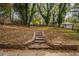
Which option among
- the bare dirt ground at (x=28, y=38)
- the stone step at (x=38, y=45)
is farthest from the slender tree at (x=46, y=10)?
the stone step at (x=38, y=45)

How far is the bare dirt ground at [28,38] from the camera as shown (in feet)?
8.01

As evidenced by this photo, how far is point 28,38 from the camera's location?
8.04 feet

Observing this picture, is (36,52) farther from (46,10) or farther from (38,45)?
(46,10)

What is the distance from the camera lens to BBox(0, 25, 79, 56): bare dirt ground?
96.1 inches

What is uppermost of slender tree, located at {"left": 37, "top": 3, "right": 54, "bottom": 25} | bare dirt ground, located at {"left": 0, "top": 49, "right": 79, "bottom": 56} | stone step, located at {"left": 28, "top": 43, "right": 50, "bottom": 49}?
slender tree, located at {"left": 37, "top": 3, "right": 54, "bottom": 25}

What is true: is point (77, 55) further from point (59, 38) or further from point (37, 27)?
point (37, 27)

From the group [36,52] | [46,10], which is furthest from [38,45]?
[46,10]

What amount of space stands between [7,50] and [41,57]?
37cm

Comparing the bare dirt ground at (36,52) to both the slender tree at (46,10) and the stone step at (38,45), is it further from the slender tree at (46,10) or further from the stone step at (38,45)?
the slender tree at (46,10)

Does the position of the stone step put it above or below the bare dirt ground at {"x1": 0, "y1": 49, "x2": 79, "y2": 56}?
above

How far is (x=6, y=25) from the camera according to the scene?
2439 mm

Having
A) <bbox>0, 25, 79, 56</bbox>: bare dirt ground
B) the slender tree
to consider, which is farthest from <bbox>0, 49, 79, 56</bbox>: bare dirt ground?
the slender tree

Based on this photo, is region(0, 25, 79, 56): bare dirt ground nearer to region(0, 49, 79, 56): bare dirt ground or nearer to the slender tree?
region(0, 49, 79, 56): bare dirt ground

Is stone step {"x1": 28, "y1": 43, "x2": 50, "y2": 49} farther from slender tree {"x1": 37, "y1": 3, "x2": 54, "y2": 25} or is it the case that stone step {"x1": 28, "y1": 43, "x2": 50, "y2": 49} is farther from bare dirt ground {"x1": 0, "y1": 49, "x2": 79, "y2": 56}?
slender tree {"x1": 37, "y1": 3, "x2": 54, "y2": 25}
